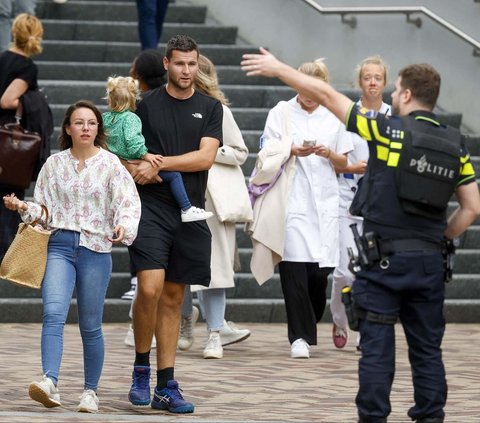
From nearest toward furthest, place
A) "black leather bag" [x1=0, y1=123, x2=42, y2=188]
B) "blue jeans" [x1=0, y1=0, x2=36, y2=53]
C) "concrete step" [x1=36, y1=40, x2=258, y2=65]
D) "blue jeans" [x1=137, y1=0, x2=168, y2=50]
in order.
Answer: "black leather bag" [x1=0, y1=123, x2=42, y2=188] → "blue jeans" [x1=0, y1=0, x2=36, y2=53] → "blue jeans" [x1=137, y1=0, x2=168, y2=50] → "concrete step" [x1=36, y1=40, x2=258, y2=65]

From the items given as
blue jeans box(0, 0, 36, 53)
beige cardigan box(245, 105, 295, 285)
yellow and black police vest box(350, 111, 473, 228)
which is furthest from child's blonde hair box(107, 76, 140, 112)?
blue jeans box(0, 0, 36, 53)

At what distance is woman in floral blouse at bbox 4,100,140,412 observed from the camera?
26.6 ft

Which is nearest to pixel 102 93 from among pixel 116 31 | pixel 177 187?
pixel 116 31

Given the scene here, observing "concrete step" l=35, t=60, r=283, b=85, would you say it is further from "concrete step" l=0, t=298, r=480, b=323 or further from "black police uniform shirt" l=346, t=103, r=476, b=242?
"black police uniform shirt" l=346, t=103, r=476, b=242

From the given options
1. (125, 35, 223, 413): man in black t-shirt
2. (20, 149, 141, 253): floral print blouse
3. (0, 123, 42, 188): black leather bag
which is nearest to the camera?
(20, 149, 141, 253): floral print blouse

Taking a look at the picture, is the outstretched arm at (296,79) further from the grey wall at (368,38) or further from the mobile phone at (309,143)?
the grey wall at (368,38)

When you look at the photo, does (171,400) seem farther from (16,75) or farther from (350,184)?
(16,75)

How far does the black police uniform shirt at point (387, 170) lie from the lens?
704 centimetres

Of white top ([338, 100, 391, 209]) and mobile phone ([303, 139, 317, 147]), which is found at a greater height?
mobile phone ([303, 139, 317, 147])

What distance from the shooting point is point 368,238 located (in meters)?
7.11

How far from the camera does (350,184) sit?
11211mm

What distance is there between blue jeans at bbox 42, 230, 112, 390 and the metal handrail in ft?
25.8

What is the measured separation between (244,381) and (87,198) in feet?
6.06

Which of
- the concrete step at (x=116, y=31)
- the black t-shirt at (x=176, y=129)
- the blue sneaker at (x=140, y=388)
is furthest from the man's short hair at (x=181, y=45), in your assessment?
the concrete step at (x=116, y=31)
